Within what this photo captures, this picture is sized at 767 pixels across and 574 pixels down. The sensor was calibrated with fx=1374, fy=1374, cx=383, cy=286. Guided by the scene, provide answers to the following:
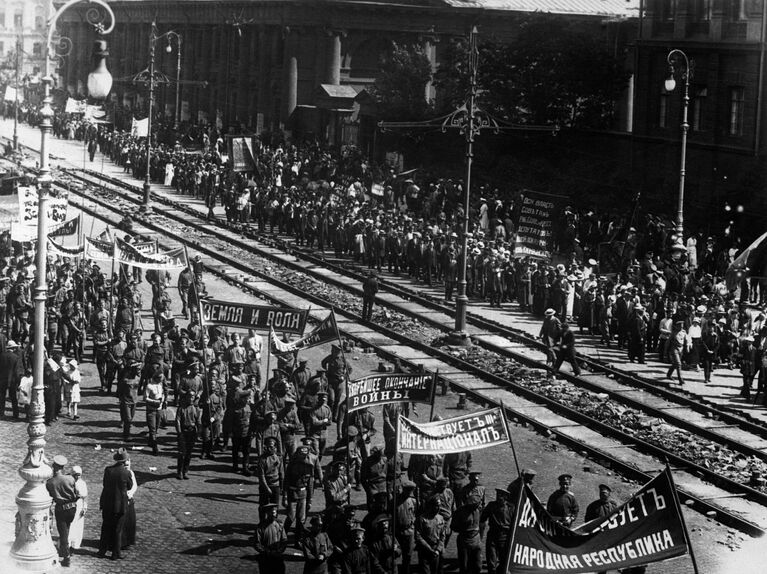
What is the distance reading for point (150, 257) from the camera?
31703 mm

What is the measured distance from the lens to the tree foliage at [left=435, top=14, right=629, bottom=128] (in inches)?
2233

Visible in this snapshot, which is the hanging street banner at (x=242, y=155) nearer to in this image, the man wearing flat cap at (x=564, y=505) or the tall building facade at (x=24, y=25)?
the man wearing flat cap at (x=564, y=505)

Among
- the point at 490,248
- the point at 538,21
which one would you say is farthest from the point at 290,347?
the point at 538,21

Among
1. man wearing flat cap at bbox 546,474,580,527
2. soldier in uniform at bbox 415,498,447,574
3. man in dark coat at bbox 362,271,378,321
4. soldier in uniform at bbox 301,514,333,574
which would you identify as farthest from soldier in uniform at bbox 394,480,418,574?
man in dark coat at bbox 362,271,378,321

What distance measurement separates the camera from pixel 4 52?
133 meters

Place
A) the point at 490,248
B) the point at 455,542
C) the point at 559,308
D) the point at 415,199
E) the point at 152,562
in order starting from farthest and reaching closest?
the point at 415,199 → the point at 490,248 → the point at 559,308 → the point at 455,542 → the point at 152,562

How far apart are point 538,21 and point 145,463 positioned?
129 feet

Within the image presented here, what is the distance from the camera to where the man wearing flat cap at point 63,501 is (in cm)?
1783

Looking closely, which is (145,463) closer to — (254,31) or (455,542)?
(455,542)

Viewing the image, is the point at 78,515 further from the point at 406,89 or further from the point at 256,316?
the point at 406,89

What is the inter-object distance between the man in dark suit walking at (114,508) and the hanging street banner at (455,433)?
3.74 m

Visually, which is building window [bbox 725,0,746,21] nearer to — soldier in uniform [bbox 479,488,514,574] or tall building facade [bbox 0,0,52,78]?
soldier in uniform [bbox 479,488,514,574]

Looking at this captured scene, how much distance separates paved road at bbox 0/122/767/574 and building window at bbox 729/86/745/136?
2571 centimetres

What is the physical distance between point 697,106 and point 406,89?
16148 millimetres
